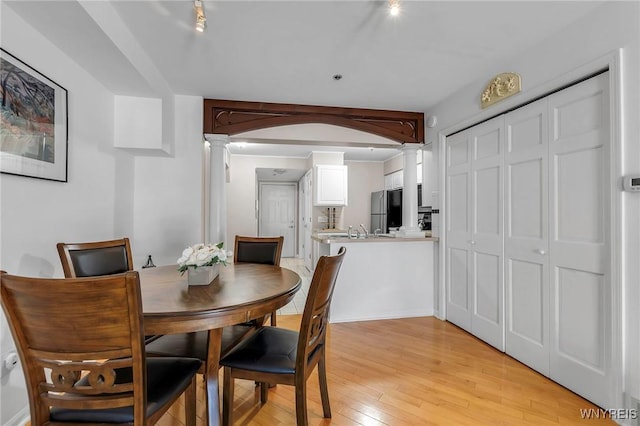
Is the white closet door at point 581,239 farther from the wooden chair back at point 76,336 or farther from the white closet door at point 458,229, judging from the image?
the wooden chair back at point 76,336

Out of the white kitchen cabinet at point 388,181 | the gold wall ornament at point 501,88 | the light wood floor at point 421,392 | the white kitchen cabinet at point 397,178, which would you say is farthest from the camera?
the white kitchen cabinet at point 388,181

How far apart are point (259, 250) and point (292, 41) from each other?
1.59m

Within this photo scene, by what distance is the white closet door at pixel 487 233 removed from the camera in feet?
8.45

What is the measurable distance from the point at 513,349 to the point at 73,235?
132 inches

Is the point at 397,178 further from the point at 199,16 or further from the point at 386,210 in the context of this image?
the point at 199,16

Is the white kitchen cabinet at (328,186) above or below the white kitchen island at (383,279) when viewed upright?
above

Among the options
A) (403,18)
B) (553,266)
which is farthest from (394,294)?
(403,18)

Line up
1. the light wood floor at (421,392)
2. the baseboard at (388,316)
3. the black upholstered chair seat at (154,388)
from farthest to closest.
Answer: the baseboard at (388,316) → the light wood floor at (421,392) → the black upholstered chair seat at (154,388)

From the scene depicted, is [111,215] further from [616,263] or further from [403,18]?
[616,263]

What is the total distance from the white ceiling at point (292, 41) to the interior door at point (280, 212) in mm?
4906

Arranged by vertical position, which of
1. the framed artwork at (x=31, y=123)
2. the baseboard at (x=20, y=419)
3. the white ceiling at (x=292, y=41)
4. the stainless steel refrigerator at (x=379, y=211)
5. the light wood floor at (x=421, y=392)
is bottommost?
the light wood floor at (x=421, y=392)

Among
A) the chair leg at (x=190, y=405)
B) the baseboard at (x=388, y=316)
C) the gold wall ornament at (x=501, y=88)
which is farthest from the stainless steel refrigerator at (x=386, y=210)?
the chair leg at (x=190, y=405)

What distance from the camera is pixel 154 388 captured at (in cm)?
117

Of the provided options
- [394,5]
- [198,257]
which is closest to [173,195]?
[198,257]
